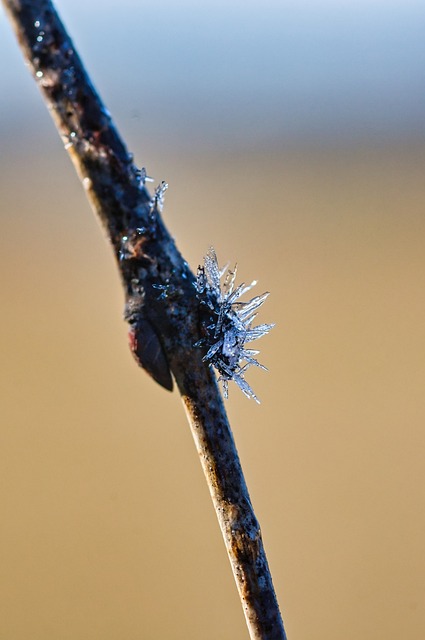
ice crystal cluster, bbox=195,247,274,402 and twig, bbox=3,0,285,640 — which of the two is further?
ice crystal cluster, bbox=195,247,274,402

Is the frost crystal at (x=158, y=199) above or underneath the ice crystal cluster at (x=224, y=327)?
above

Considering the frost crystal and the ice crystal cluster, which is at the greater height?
the frost crystal

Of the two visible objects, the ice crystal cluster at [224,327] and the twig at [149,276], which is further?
the ice crystal cluster at [224,327]

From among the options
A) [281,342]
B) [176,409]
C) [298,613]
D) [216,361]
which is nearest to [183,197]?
[281,342]

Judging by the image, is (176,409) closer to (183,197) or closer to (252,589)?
(183,197)
